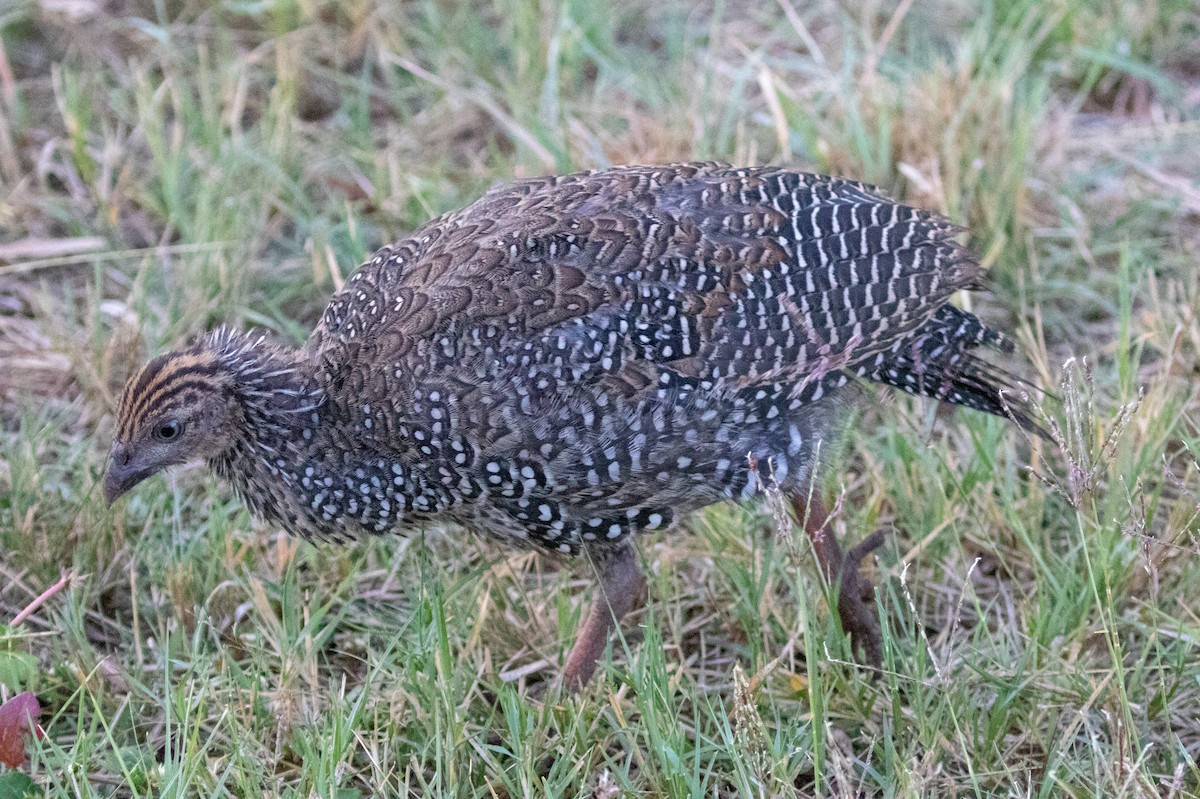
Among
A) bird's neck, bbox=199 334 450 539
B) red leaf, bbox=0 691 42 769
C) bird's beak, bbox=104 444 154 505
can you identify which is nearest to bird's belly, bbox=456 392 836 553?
bird's neck, bbox=199 334 450 539

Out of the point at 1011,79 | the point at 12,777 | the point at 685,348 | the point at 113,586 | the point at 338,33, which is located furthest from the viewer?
the point at 338,33

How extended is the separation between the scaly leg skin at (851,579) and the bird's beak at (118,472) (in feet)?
5.49

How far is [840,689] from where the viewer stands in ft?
11.5

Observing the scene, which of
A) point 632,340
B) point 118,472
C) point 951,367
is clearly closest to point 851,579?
point 951,367

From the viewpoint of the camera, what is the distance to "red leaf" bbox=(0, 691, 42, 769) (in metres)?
3.34

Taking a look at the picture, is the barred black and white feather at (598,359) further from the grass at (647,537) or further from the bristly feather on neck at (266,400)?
the grass at (647,537)

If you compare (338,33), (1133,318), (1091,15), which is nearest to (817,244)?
(1133,318)

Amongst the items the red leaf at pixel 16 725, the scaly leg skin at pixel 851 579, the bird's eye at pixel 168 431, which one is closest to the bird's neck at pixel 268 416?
the bird's eye at pixel 168 431

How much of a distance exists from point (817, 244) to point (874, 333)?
0.26m

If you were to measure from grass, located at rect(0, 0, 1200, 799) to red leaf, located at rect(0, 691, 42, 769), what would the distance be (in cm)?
8

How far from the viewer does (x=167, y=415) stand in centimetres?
354

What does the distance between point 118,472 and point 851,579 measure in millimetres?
1854

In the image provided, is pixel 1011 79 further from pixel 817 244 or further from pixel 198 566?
pixel 198 566

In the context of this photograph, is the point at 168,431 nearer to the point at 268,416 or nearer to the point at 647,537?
the point at 268,416
